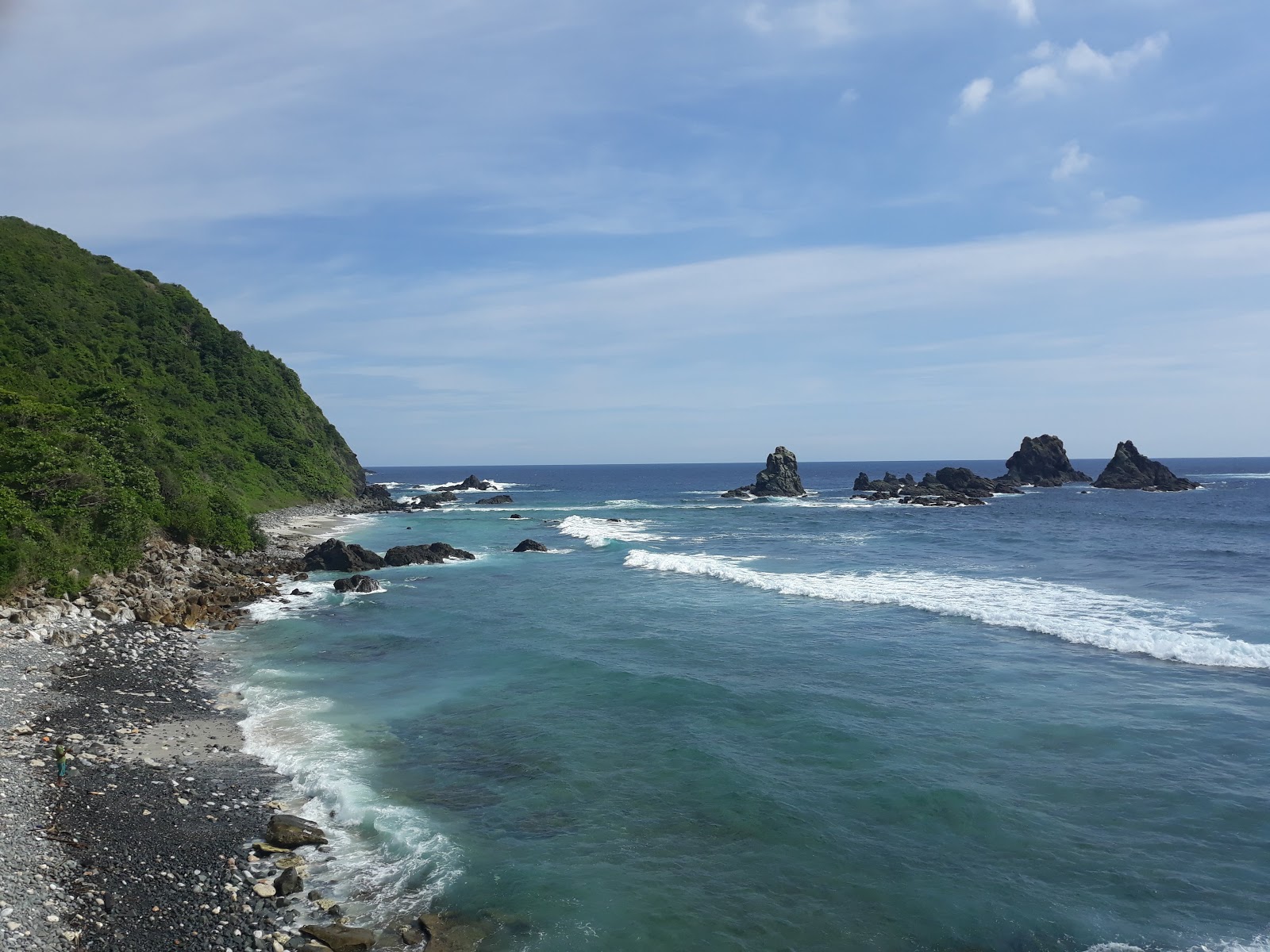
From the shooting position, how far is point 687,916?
11.3 meters

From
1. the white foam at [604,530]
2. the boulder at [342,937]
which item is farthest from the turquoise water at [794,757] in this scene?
the white foam at [604,530]

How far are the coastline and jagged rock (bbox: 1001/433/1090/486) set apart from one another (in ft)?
430

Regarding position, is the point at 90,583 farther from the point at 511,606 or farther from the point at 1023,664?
the point at 1023,664

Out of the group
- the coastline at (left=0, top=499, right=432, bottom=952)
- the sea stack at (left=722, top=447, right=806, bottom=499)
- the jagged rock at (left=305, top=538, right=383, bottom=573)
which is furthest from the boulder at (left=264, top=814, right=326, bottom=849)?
the sea stack at (left=722, top=447, right=806, bottom=499)

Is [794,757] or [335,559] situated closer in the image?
[794,757]

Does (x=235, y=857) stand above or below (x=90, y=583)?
below

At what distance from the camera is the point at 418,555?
47.9 m

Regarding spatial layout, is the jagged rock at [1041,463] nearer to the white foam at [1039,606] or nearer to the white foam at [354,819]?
the white foam at [1039,606]

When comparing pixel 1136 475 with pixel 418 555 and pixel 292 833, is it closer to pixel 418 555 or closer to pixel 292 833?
pixel 418 555

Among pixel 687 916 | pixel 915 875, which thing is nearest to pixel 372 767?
pixel 687 916

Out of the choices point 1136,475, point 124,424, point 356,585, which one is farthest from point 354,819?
point 1136,475

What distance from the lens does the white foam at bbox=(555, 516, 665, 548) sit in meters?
61.5

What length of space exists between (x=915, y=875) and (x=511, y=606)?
24524 mm

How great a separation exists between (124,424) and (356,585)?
13.9m
